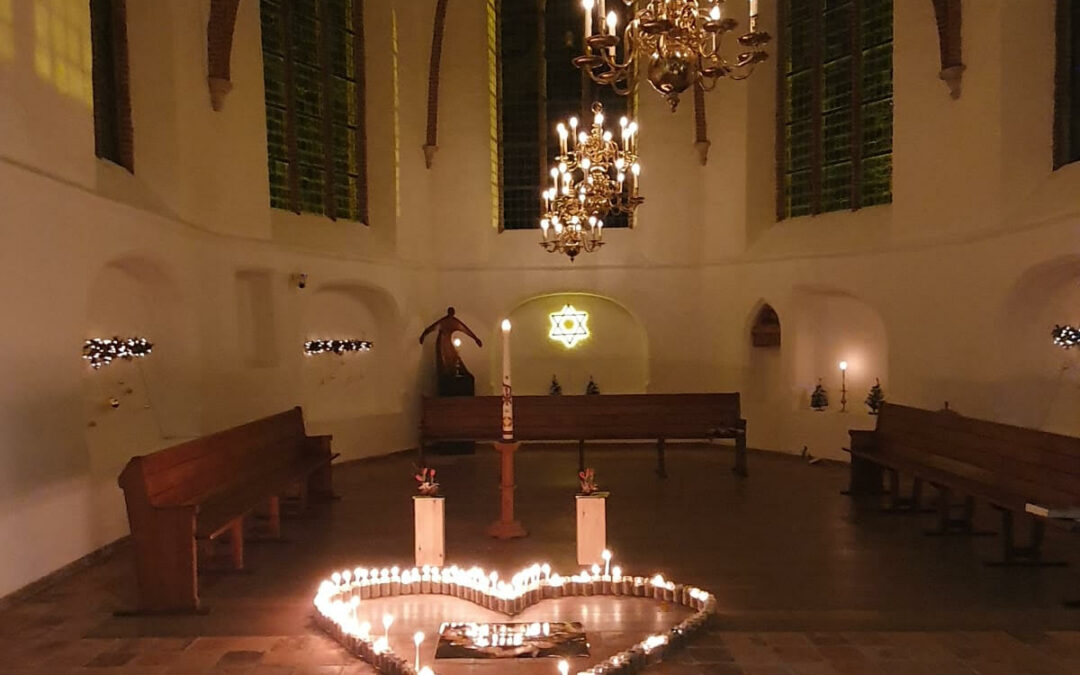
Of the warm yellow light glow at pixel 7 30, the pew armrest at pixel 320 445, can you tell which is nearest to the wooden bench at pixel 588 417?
the pew armrest at pixel 320 445

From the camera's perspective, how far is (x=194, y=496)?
22.6ft

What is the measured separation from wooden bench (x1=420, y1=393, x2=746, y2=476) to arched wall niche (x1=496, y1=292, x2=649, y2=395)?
2849 mm

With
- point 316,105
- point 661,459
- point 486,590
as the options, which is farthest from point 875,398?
point 316,105

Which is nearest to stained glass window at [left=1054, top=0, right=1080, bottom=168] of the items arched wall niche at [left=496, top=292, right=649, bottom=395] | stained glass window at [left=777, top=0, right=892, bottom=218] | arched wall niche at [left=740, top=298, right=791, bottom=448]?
stained glass window at [left=777, top=0, right=892, bottom=218]

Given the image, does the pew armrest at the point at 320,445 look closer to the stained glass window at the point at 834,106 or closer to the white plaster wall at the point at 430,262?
the white plaster wall at the point at 430,262

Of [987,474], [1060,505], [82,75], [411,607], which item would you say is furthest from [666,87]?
[82,75]

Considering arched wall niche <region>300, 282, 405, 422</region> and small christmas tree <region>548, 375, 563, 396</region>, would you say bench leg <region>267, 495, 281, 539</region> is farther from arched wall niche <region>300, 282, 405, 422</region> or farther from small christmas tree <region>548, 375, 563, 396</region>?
small christmas tree <region>548, 375, 563, 396</region>

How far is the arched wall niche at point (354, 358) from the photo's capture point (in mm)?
12609

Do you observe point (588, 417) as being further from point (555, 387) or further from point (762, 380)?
point (762, 380)

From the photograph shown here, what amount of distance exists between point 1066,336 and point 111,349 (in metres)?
10.4

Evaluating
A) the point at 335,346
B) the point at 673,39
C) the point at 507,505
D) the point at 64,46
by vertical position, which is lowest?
the point at 507,505

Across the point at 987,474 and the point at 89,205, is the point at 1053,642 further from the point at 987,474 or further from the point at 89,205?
the point at 89,205

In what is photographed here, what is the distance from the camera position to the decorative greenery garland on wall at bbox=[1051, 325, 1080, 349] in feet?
29.4

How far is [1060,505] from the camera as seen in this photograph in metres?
6.15
